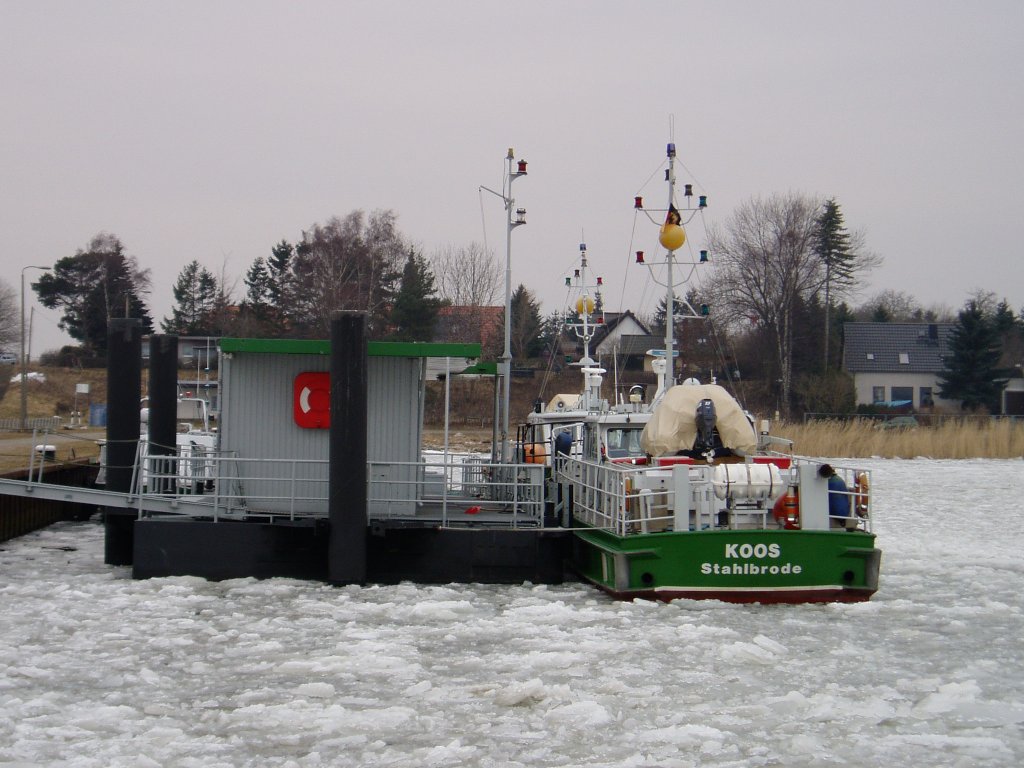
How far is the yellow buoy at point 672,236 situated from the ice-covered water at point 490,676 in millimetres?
6213

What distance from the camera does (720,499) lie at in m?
14.4

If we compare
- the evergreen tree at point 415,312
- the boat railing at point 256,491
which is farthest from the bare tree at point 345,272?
the boat railing at point 256,491

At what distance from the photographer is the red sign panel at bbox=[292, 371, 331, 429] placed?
15.7 meters

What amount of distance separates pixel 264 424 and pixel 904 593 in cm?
908

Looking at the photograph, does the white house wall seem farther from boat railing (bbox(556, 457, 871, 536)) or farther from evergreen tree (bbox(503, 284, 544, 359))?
boat railing (bbox(556, 457, 871, 536))

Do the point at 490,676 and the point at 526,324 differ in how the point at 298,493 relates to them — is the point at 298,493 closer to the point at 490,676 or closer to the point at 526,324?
the point at 490,676

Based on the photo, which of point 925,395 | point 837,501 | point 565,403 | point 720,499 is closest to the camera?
point 720,499

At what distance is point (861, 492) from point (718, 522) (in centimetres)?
198

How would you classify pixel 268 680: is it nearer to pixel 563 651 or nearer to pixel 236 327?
pixel 563 651

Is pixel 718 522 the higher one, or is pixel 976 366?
pixel 976 366

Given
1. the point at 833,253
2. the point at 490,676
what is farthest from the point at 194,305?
the point at 490,676

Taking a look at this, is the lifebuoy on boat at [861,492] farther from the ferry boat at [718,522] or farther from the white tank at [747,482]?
the white tank at [747,482]

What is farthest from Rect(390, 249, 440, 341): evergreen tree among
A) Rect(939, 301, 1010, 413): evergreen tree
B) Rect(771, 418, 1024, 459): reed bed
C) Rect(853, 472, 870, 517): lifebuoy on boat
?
Rect(853, 472, 870, 517): lifebuoy on boat

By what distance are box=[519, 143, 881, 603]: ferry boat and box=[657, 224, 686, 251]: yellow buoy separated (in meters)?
3.33
